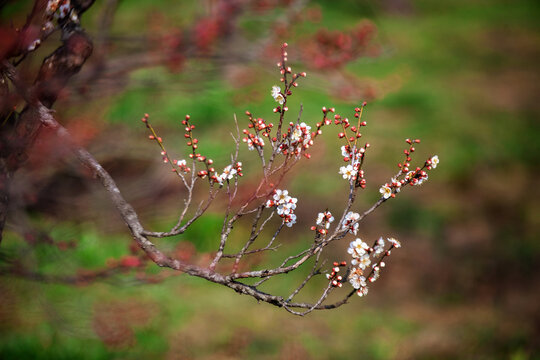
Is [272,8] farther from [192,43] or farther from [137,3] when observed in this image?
[137,3]

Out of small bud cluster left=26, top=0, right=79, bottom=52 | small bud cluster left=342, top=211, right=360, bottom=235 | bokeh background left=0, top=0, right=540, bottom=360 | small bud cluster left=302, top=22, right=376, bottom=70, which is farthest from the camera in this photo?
small bud cluster left=302, top=22, right=376, bottom=70

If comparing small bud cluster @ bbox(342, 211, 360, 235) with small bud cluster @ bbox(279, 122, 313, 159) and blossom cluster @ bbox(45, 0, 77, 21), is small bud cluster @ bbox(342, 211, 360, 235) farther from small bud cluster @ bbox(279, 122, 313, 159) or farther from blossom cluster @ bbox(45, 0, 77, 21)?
blossom cluster @ bbox(45, 0, 77, 21)

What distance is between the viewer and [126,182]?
6.39m

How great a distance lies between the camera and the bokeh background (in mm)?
3896

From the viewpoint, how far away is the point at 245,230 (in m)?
6.33

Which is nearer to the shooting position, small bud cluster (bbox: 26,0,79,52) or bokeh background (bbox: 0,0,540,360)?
small bud cluster (bbox: 26,0,79,52)

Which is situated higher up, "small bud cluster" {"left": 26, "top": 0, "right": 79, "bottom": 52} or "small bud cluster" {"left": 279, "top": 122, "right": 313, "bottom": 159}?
"small bud cluster" {"left": 26, "top": 0, "right": 79, "bottom": 52}

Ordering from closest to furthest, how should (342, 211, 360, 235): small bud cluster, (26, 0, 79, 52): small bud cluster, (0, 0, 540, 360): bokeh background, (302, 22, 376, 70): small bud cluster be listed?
1. (342, 211, 360, 235): small bud cluster
2. (26, 0, 79, 52): small bud cluster
3. (0, 0, 540, 360): bokeh background
4. (302, 22, 376, 70): small bud cluster

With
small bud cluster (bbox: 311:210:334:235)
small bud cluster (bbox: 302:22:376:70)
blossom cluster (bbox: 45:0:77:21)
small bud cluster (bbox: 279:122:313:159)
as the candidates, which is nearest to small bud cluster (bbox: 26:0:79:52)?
blossom cluster (bbox: 45:0:77:21)

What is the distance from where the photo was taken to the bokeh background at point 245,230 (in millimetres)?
3896

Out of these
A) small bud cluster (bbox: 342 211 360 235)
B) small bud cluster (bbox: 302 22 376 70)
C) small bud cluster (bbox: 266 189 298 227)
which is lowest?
small bud cluster (bbox: 342 211 360 235)

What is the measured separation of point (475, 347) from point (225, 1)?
3884 millimetres

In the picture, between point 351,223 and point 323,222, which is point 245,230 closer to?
point 323,222

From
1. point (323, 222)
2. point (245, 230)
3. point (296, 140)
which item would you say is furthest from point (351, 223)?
point (245, 230)
